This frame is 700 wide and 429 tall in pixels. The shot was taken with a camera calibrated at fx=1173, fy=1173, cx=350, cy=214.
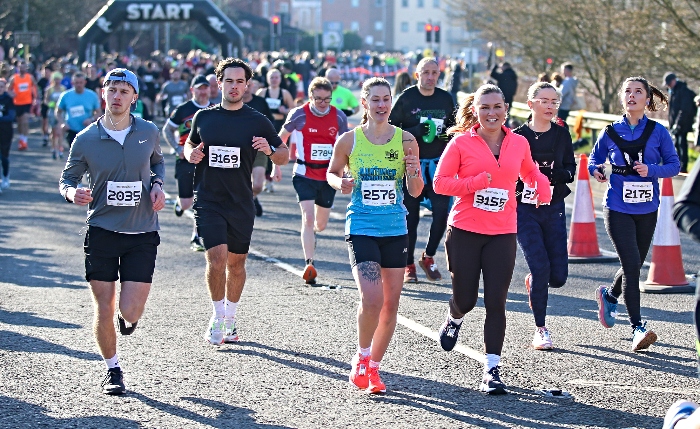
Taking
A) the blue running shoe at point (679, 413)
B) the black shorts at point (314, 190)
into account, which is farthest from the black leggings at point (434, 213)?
the blue running shoe at point (679, 413)

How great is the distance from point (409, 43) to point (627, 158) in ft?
445

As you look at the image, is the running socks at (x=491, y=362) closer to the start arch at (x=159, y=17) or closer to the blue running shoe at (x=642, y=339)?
the blue running shoe at (x=642, y=339)

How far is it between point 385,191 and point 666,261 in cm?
452

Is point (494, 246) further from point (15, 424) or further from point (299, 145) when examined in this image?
point (299, 145)

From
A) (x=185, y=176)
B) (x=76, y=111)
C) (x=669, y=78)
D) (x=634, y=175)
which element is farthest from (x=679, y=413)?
(x=669, y=78)

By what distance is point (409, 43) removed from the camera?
14250 centimetres

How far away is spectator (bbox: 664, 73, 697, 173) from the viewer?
66.6 ft

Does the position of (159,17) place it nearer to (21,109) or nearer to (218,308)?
(21,109)

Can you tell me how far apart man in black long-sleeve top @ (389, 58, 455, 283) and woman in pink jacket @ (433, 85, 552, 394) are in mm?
3489

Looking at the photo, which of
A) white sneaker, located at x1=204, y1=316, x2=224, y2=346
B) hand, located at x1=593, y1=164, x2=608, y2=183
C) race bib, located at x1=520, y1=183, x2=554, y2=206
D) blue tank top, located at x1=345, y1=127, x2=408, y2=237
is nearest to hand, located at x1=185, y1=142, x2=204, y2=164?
white sneaker, located at x1=204, y1=316, x2=224, y2=346

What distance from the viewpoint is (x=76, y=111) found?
18312mm

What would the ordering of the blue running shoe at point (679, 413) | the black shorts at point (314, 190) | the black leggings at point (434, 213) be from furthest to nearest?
the black shorts at point (314, 190), the black leggings at point (434, 213), the blue running shoe at point (679, 413)

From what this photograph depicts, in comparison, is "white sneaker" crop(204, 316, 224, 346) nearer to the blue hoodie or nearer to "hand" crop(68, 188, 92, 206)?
"hand" crop(68, 188, 92, 206)

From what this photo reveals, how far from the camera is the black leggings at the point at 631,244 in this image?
823 cm
